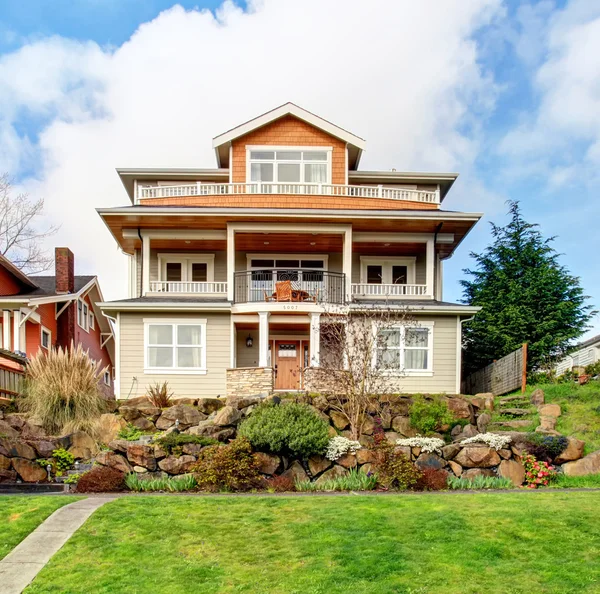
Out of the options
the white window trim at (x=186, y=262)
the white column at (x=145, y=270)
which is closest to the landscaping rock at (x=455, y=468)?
the white column at (x=145, y=270)

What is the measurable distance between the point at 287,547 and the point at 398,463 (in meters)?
5.17

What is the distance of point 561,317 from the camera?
25438mm

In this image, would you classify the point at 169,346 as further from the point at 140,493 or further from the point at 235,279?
the point at 140,493

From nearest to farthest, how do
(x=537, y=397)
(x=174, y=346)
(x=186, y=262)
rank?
1. (x=537, y=397)
2. (x=174, y=346)
3. (x=186, y=262)

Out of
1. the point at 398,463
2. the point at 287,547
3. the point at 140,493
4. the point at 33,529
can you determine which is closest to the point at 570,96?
the point at 398,463

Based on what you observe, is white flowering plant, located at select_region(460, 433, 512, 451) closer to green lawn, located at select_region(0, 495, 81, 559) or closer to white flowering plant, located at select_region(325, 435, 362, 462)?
white flowering plant, located at select_region(325, 435, 362, 462)

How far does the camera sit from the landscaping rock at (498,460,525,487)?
1435 cm

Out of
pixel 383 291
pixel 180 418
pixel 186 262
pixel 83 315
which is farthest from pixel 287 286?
pixel 83 315

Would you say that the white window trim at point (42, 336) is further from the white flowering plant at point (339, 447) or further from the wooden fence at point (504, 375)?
the wooden fence at point (504, 375)

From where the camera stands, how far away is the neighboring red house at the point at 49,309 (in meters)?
24.0

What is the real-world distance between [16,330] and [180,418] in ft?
33.2

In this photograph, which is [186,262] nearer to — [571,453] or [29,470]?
[29,470]

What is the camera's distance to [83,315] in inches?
1238

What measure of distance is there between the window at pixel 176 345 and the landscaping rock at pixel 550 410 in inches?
413
